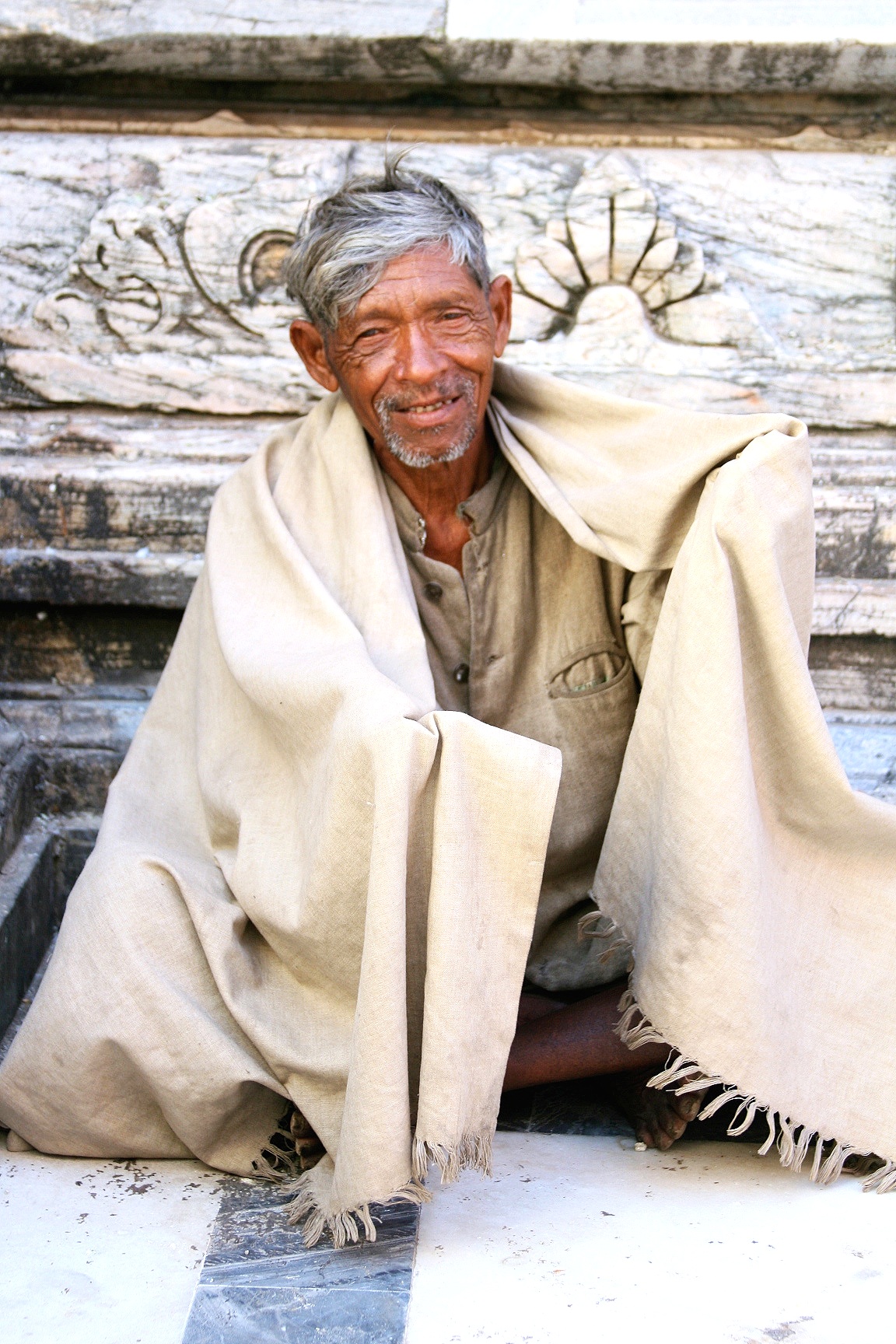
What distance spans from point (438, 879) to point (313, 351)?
50.5 inches

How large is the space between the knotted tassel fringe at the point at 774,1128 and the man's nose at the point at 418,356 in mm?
1122

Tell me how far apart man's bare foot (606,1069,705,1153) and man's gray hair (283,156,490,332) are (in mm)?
1449

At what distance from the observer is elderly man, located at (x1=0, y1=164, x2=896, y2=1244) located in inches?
73.9

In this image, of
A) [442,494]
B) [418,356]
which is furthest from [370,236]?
[442,494]

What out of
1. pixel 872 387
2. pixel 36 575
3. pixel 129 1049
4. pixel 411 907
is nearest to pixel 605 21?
pixel 872 387

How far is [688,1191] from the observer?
2.01 metres

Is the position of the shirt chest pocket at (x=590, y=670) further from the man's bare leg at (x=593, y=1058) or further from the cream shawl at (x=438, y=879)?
the man's bare leg at (x=593, y=1058)

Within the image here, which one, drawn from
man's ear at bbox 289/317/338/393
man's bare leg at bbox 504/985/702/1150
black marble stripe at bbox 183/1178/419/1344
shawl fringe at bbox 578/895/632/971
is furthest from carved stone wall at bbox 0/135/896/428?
black marble stripe at bbox 183/1178/419/1344

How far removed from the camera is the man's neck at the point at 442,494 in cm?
253

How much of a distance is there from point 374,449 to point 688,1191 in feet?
4.74

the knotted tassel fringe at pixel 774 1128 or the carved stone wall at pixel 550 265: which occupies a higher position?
Result: the carved stone wall at pixel 550 265

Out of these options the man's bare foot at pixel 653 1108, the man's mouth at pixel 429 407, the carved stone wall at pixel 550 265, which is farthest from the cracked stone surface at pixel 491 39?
the man's bare foot at pixel 653 1108

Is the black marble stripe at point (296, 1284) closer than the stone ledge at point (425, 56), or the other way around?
the black marble stripe at point (296, 1284)

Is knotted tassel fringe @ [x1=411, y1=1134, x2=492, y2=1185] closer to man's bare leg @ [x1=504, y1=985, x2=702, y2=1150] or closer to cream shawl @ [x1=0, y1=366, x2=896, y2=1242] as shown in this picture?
cream shawl @ [x1=0, y1=366, x2=896, y2=1242]
